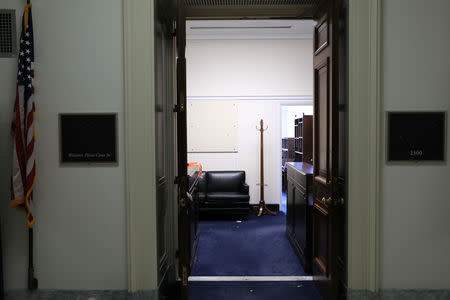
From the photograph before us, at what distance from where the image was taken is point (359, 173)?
238 cm

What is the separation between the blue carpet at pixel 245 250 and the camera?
353 cm

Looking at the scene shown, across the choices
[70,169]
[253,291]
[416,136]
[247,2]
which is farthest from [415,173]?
[70,169]

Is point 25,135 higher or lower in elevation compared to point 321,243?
higher

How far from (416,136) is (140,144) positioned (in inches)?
79.2

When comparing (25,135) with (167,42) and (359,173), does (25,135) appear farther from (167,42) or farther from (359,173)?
(359,173)

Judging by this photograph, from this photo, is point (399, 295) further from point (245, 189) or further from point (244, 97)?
point (244, 97)

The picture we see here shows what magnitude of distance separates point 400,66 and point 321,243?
5.23 feet

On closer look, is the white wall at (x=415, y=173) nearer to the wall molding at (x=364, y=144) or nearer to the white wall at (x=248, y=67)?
the wall molding at (x=364, y=144)

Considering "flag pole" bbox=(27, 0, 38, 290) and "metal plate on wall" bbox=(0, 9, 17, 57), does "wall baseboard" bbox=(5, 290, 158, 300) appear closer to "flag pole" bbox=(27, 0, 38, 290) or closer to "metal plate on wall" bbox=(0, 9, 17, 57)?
"flag pole" bbox=(27, 0, 38, 290)

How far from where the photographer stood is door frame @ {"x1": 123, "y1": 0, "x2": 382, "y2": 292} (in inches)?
91.8

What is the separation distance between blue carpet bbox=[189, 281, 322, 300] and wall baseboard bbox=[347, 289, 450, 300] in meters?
0.51

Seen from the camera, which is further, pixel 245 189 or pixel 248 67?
pixel 248 67

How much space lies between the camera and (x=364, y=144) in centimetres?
237

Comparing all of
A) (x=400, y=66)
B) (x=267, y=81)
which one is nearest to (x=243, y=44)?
(x=267, y=81)
